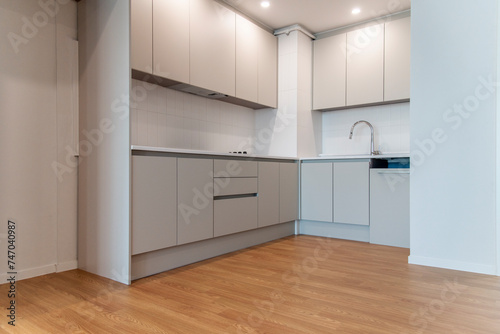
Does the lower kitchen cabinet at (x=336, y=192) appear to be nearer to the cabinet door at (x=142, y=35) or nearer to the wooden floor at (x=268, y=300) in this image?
the wooden floor at (x=268, y=300)

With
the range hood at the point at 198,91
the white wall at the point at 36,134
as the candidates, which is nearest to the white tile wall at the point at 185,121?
the range hood at the point at 198,91

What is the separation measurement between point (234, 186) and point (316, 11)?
7.01 ft

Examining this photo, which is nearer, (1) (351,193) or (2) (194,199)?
(2) (194,199)

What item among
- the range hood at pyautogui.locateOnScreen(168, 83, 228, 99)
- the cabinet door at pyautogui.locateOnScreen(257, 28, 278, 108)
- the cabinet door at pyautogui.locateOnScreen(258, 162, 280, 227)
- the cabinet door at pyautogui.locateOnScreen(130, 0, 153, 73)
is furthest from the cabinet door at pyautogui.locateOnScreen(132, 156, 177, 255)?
the cabinet door at pyautogui.locateOnScreen(257, 28, 278, 108)

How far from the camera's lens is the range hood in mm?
3252

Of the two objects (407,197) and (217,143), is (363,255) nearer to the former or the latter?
(407,197)

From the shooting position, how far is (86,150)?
2617 mm

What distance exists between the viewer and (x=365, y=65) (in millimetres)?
4035

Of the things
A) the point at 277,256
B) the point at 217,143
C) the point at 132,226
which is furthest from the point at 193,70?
the point at 277,256

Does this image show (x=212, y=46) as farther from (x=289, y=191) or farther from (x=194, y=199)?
(x=289, y=191)

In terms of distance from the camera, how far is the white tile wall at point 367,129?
13.2 feet

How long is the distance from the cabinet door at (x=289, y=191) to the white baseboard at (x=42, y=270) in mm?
2074

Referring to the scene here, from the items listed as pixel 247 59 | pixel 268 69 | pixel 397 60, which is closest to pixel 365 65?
pixel 397 60

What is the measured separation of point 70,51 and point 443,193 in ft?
9.94
